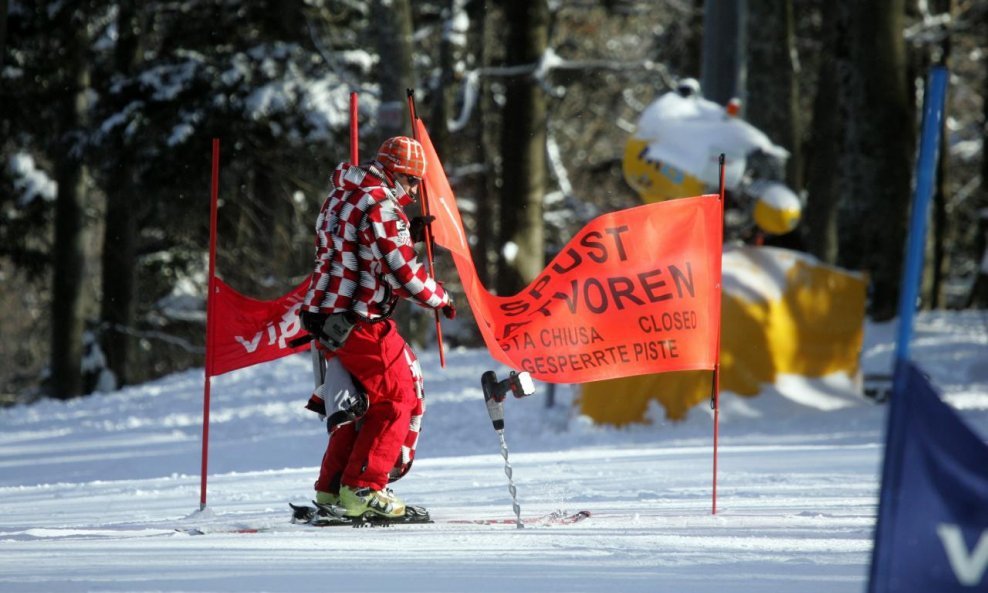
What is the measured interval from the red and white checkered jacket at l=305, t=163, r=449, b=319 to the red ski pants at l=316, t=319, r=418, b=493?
0.12 meters

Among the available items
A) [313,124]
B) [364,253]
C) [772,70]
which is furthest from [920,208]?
[313,124]

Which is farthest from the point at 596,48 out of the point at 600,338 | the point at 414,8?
the point at 600,338

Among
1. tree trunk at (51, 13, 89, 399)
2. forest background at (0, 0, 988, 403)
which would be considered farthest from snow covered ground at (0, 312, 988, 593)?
tree trunk at (51, 13, 89, 399)

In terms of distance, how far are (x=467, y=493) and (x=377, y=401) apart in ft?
5.86

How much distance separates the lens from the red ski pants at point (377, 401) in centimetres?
609

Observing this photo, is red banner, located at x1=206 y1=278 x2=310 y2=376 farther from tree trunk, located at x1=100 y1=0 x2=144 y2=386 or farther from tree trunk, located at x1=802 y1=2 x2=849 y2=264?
tree trunk, located at x1=802 y1=2 x2=849 y2=264

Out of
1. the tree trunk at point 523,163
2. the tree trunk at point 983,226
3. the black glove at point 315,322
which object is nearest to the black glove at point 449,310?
the black glove at point 315,322

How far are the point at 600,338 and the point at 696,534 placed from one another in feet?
3.79

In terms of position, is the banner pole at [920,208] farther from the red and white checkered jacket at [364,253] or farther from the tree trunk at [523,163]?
the tree trunk at [523,163]

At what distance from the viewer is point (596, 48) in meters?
32.0

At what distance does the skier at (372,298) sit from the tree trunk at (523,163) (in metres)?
10.1

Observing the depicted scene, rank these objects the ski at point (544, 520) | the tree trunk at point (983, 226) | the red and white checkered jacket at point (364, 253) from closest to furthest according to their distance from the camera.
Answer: the red and white checkered jacket at point (364, 253) → the ski at point (544, 520) → the tree trunk at point (983, 226)

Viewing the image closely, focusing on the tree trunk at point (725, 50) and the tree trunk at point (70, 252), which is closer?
the tree trunk at point (725, 50)

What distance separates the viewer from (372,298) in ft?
19.9
